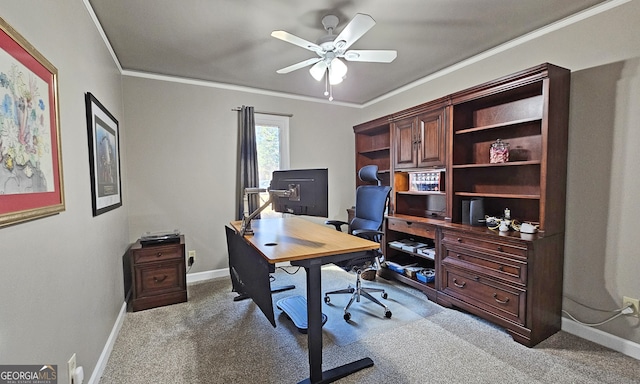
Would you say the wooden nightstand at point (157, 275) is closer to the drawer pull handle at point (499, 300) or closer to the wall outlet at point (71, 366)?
the wall outlet at point (71, 366)

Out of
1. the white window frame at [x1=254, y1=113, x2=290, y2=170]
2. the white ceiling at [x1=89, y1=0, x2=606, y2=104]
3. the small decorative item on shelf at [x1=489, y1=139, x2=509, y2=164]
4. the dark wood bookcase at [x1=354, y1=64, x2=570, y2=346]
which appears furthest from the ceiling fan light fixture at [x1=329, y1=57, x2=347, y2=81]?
the white window frame at [x1=254, y1=113, x2=290, y2=170]

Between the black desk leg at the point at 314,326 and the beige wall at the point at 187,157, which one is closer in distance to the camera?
the black desk leg at the point at 314,326

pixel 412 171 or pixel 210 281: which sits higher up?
pixel 412 171

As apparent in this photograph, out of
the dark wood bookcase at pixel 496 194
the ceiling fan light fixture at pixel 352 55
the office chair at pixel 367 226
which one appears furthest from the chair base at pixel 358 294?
the ceiling fan light fixture at pixel 352 55

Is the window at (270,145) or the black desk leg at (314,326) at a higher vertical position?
the window at (270,145)

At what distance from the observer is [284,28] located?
2.29 meters

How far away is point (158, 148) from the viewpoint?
10.6 feet

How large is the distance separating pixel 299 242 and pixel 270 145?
2.27 meters

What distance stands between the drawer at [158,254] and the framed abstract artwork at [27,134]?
5.11 ft

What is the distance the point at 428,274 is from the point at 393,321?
29.9 inches

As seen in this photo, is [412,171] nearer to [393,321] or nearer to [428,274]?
[428,274]

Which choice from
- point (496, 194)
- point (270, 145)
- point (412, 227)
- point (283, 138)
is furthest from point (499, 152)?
point (270, 145)

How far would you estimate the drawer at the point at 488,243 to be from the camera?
82.7 inches

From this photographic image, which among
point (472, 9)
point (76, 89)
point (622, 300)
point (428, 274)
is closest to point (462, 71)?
point (472, 9)
